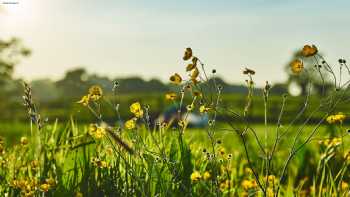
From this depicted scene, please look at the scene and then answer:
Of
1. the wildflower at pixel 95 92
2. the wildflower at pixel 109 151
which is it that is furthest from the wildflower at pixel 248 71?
the wildflower at pixel 109 151

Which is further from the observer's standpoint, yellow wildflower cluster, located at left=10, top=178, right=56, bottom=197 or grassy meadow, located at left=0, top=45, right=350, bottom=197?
yellow wildflower cluster, located at left=10, top=178, right=56, bottom=197

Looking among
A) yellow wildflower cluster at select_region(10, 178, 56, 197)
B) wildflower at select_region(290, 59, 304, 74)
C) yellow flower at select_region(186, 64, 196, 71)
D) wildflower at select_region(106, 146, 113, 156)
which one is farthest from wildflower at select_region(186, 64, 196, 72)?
wildflower at select_region(106, 146, 113, 156)

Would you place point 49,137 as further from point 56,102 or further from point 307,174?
point 56,102

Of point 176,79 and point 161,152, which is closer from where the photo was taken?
point 176,79

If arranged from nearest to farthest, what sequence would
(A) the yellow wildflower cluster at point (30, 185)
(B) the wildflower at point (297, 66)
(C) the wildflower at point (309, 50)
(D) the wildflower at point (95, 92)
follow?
(C) the wildflower at point (309, 50), (B) the wildflower at point (297, 66), (D) the wildflower at point (95, 92), (A) the yellow wildflower cluster at point (30, 185)

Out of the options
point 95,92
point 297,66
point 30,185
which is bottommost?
point 30,185

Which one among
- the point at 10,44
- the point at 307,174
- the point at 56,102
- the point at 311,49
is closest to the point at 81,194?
the point at 311,49

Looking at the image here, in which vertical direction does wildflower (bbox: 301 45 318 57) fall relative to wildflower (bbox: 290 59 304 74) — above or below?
above

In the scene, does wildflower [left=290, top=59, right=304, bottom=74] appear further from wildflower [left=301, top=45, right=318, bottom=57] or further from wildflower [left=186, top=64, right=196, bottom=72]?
wildflower [left=186, top=64, right=196, bottom=72]

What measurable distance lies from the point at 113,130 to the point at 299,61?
49.9 inches

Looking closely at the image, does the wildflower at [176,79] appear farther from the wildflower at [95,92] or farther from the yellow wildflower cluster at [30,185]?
the yellow wildflower cluster at [30,185]

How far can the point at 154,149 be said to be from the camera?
464cm

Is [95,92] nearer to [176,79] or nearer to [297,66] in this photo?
[176,79]

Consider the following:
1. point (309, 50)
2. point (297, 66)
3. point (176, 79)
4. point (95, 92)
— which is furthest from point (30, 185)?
point (309, 50)
